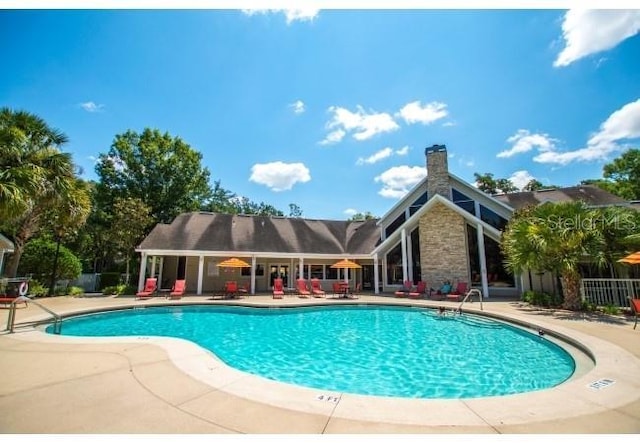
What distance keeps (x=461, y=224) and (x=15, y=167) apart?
23.1m

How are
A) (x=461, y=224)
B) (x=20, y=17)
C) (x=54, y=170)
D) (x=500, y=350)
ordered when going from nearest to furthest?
(x=20, y=17), (x=500, y=350), (x=54, y=170), (x=461, y=224)

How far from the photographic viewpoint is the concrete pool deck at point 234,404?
10.8 feet

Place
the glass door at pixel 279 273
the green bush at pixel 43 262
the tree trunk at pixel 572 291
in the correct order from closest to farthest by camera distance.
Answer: the tree trunk at pixel 572 291 → the green bush at pixel 43 262 → the glass door at pixel 279 273

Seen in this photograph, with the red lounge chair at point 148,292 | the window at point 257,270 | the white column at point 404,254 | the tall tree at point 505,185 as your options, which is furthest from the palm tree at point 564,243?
the tall tree at point 505,185

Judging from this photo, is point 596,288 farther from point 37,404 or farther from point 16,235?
point 16,235

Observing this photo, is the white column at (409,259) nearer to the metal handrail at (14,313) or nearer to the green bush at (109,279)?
the metal handrail at (14,313)

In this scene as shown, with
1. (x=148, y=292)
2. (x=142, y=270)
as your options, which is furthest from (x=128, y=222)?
(x=148, y=292)

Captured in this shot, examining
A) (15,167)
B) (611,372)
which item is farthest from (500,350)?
(15,167)

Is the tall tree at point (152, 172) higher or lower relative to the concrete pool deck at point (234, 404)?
higher

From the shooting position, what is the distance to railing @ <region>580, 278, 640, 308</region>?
1297 centimetres

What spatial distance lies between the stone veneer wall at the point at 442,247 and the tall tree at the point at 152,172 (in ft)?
88.3

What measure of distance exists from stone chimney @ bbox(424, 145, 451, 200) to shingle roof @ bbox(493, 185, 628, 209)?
4867 millimetres

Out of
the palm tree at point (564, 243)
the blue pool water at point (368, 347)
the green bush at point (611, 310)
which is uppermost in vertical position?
the palm tree at point (564, 243)
